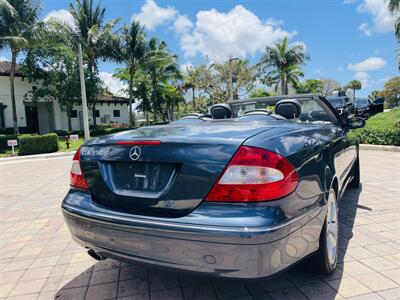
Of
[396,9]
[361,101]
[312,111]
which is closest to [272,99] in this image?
[312,111]

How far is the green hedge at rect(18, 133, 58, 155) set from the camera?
16.5 metres

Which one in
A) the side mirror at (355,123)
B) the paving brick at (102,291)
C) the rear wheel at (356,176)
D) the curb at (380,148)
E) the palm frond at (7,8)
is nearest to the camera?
the paving brick at (102,291)

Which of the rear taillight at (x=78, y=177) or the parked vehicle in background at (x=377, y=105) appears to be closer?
the rear taillight at (x=78, y=177)

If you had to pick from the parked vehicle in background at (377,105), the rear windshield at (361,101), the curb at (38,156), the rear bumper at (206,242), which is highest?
the rear windshield at (361,101)

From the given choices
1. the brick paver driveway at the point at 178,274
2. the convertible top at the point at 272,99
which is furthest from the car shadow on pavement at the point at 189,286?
the convertible top at the point at 272,99

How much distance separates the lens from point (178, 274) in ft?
6.57

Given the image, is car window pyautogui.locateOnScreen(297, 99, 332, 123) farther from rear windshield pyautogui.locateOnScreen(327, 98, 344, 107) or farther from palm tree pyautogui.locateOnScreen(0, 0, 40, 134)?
palm tree pyautogui.locateOnScreen(0, 0, 40, 134)

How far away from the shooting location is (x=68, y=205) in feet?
8.18

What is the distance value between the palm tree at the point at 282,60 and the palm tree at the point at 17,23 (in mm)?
19943

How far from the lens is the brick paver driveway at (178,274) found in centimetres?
252

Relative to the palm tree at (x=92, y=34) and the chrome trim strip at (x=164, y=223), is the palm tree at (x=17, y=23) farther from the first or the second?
the chrome trim strip at (x=164, y=223)

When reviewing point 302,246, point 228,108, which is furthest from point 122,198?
point 228,108

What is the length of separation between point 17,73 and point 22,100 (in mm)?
2096

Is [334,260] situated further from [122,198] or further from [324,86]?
[324,86]
